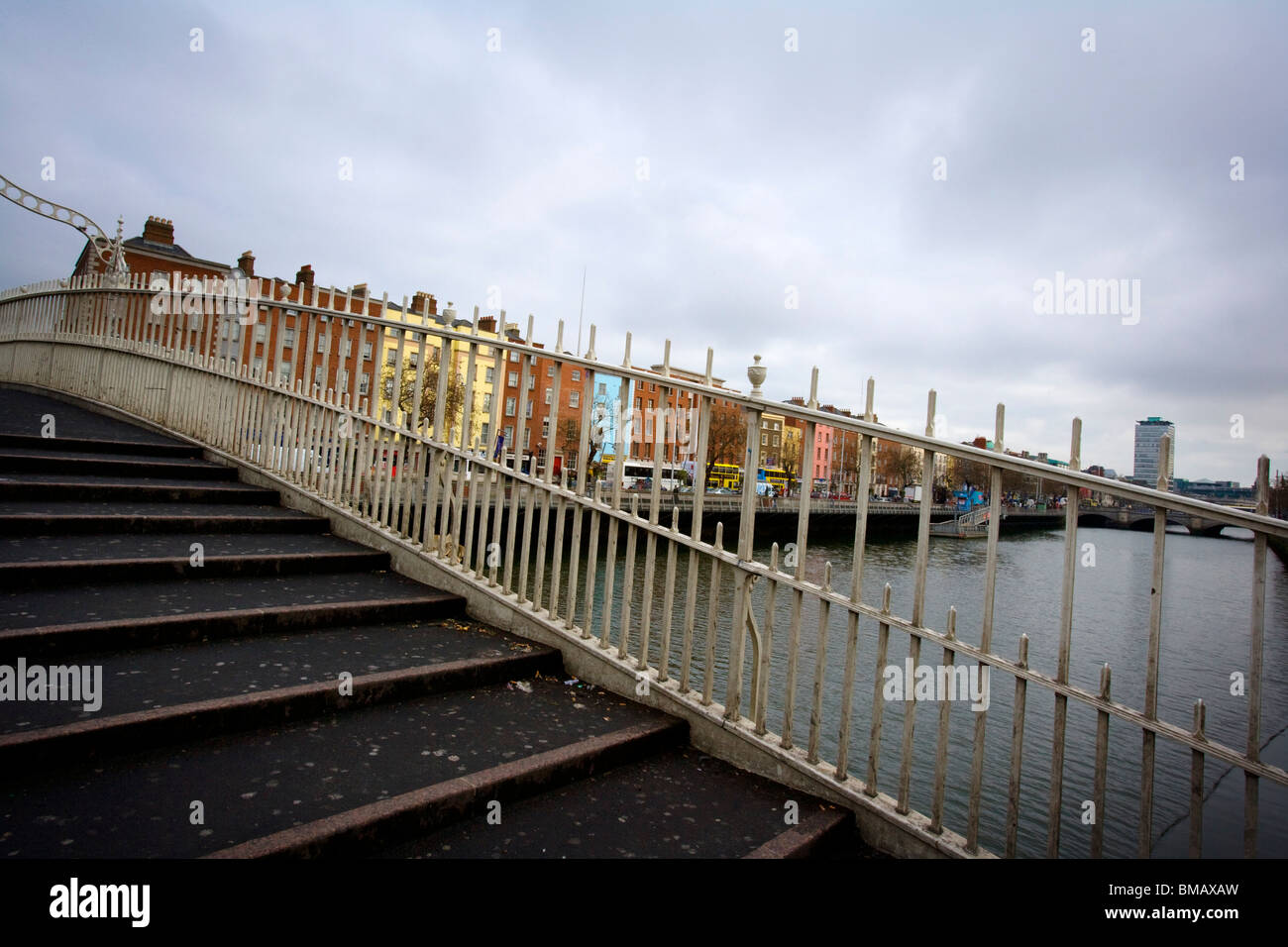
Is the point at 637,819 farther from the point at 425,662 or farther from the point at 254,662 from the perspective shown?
the point at 254,662

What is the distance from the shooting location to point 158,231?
38.2m

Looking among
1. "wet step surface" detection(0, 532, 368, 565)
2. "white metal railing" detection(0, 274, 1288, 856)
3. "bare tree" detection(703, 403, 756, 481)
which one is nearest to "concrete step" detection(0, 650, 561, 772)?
"white metal railing" detection(0, 274, 1288, 856)

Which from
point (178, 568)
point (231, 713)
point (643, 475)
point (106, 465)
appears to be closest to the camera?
point (231, 713)

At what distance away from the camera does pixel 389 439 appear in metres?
5.57

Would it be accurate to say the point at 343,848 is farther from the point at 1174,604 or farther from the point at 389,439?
the point at 1174,604

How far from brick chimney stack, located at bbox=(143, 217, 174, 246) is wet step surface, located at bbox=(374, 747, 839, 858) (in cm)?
4649

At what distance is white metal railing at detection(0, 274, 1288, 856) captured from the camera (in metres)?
2.48

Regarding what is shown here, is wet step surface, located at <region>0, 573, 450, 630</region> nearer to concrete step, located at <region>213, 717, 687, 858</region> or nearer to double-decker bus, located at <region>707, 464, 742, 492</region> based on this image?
concrete step, located at <region>213, 717, 687, 858</region>

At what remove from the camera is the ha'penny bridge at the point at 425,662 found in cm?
240

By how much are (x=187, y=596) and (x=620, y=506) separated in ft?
8.54

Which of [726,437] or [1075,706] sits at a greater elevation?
[726,437]

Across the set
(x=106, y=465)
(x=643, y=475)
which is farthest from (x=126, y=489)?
(x=643, y=475)
